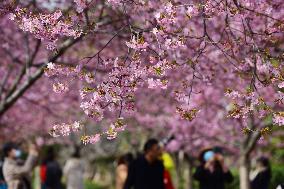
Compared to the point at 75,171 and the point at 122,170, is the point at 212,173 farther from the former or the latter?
the point at 75,171

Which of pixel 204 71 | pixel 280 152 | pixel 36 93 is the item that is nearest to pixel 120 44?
pixel 204 71

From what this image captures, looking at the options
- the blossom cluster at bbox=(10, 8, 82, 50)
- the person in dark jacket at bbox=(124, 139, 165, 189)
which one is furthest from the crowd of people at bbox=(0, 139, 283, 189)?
the blossom cluster at bbox=(10, 8, 82, 50)

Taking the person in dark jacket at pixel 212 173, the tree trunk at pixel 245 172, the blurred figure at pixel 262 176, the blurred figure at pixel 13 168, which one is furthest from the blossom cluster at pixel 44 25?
the tree trunk at pixel 245 172

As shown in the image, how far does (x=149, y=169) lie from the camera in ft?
28.6

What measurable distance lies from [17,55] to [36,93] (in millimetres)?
2845

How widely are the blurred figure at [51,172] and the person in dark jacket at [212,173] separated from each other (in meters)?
3.36

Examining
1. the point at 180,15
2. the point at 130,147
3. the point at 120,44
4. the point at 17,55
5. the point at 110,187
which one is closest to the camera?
the point at 180,15

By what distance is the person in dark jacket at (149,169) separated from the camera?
8.66 meters

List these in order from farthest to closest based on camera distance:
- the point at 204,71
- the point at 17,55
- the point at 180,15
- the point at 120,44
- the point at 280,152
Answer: the point at 280,152 < the point at 17,55 < the point at 120,44 < the point at 180,15 < the point at 204,71

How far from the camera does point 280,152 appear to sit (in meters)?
22.7

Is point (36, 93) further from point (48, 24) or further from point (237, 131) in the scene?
point (48, 24)

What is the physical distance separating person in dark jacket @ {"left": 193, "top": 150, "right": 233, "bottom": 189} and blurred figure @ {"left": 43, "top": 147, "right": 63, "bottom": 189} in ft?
11.0

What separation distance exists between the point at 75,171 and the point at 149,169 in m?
5.24

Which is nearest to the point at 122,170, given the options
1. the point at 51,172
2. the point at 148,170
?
the point at 148,170
